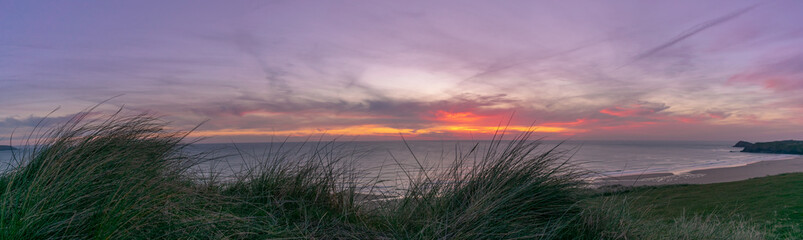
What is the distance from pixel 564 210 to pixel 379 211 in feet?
5.14

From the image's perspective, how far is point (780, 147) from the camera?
78.8 m

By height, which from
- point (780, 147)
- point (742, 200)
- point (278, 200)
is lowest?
point (742, 200)

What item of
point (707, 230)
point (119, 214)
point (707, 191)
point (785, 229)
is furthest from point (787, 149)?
point (119, 214)

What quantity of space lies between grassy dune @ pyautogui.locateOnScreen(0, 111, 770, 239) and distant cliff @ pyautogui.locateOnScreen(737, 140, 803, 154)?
10319 cm

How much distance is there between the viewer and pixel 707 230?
4.04 metres

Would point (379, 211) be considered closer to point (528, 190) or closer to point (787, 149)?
point (528, 190)

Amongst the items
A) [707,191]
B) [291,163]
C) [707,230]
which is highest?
[291,163]

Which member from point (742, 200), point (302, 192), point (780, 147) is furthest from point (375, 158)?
point (780, 147)

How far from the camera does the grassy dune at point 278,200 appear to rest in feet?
6.75

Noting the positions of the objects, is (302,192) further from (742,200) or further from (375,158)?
(375,158)

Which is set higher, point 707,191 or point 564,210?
point 564,210

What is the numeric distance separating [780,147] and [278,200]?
360 ft

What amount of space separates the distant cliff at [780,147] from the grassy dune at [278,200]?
103 meters

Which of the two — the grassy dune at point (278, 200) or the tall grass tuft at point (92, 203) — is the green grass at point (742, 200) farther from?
the tall grass tuft at point (92, 203)
